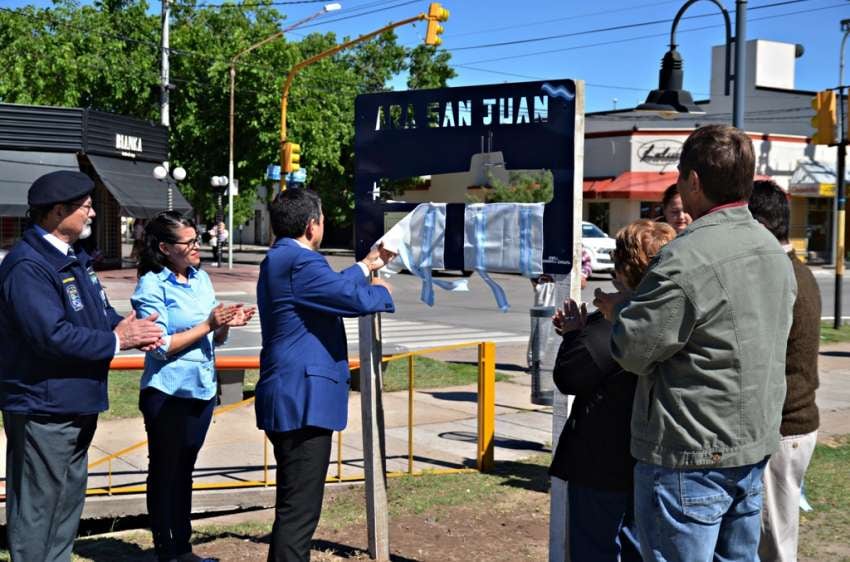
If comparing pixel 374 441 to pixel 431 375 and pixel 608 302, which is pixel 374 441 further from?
pixel 431 375

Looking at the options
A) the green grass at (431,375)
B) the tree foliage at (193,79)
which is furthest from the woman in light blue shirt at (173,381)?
the tree foliage at (193,79)

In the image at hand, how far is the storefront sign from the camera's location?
1556 inches

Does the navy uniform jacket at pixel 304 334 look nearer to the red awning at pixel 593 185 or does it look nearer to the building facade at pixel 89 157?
the building facade at pixel 89 157

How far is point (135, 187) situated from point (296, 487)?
28492 millimetres

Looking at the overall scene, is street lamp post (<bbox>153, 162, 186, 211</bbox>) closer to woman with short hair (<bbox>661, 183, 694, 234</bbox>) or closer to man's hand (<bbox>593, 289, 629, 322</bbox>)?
woman with short hair (<bbox>661, 183, 694, 234</bbox>)

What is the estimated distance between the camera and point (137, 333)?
4082 mm

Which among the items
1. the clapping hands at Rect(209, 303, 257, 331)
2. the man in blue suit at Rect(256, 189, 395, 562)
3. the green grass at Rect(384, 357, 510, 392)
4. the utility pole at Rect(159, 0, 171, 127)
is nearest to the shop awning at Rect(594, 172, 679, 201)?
the utility pole at Rect(159, 0, 171, 127)

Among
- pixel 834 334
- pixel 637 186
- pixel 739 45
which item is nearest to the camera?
pixel 739 45

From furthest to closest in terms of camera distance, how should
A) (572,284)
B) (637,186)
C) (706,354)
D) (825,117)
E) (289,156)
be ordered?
(637,186), (289,156), (825,117), (572,284), (706,354)

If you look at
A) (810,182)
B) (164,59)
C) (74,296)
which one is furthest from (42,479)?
(810,182)

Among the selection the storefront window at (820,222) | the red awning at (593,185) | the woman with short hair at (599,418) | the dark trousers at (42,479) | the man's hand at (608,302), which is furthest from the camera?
the storefront window at (820,222)

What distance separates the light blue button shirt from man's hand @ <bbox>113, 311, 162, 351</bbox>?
558 mm

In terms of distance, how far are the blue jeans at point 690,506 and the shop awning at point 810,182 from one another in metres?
39.8

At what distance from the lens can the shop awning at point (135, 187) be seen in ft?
97.9
